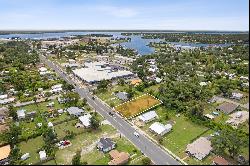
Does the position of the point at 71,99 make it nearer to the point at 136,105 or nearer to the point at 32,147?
the point at 136,105

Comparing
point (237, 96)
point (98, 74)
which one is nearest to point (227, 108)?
point (237, 96)

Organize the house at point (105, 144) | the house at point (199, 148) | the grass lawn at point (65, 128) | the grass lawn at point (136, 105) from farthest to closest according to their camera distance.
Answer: the grass lawn at point (136, 105) → the grass lawn at point (65, 128) → the house at point (105, 144) → the house at point (199, 148)

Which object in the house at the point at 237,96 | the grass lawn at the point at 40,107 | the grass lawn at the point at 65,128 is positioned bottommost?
the grass lawn at the point at 65,128

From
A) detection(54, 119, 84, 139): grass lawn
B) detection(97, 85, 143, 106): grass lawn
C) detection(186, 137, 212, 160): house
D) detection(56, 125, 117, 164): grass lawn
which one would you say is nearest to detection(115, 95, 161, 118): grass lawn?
detection(97, 85, 143, 106): grass lawn

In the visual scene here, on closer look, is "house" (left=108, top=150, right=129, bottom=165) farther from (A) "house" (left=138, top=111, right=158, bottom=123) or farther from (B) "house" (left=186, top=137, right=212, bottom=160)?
(A) "house" (left=138, top=111, right=158, bottom=123)

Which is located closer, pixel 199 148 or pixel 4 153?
pixel 4 153

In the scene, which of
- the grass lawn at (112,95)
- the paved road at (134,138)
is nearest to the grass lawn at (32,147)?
the paved road at (134,138)

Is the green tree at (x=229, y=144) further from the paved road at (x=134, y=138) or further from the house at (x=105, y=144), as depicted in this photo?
the house at (x=105, y=144)
